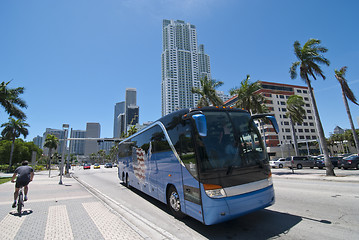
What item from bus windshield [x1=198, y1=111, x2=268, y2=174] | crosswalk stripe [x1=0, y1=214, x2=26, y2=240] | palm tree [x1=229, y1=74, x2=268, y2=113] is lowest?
crosswalk stripe [x1=0, y1=214, x2=26, y2=240]

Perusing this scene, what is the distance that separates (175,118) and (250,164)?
265 cm

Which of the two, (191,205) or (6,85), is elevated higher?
(6,85)

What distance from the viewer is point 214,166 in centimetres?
438

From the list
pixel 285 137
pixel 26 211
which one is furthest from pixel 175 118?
pixel 285 137

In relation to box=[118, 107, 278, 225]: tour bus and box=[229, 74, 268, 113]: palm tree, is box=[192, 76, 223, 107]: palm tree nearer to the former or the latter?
box=[229, 74, 268, 113]: palm tree

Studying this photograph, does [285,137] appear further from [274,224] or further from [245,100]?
[274,224]

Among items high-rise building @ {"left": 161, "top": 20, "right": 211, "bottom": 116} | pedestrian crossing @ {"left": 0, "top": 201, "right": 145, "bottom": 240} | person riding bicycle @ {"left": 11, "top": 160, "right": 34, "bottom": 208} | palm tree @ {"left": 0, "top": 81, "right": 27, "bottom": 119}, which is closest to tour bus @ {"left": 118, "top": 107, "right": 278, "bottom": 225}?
pedestrian crossing @ {"left": 0, "top": 201, "right": 145, "bottom": 240}

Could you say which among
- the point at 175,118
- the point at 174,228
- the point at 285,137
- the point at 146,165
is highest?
the point at 285,137

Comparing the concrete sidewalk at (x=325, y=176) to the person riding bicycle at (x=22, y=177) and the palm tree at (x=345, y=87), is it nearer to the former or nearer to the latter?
the palm tree at (x=345, y=87)

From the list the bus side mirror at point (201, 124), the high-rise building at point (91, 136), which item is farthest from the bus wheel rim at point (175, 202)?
the high-rise building at point (91, 136)

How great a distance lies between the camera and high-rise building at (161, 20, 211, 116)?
139 meters

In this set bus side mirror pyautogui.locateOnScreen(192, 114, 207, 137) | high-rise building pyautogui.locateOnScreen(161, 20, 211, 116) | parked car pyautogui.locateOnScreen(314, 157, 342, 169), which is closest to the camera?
bus side mirror pyautogui.locateOnScreen(192, 114, 207, 137)

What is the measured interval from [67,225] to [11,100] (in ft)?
75.7

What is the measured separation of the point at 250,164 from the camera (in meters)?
4.78
